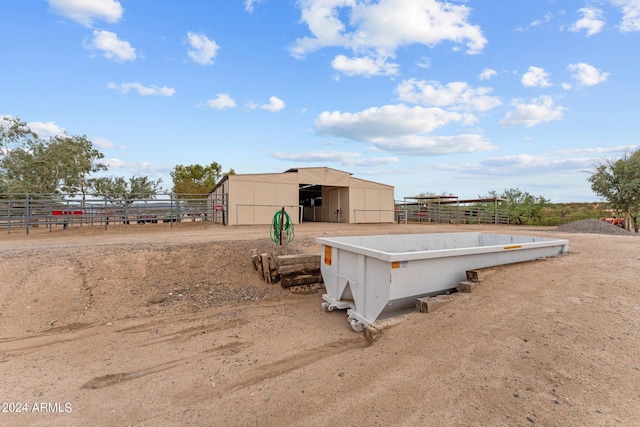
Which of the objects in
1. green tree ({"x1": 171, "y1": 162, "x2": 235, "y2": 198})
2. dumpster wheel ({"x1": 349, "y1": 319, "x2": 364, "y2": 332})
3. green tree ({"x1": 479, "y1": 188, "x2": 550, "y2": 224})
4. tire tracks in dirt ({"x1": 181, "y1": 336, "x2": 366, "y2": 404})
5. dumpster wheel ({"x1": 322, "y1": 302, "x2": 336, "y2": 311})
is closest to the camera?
tire tracks in dirt ({"x1": 181, "y1": 336, "x2": 366, "y2": 404})

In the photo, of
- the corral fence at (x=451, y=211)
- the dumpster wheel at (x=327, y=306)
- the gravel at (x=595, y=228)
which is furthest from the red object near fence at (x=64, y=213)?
the gravel at (x=595, y=228)

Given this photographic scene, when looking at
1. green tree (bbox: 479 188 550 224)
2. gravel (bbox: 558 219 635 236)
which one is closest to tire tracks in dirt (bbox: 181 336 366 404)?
gravel (bbox: 558 219 635 236)

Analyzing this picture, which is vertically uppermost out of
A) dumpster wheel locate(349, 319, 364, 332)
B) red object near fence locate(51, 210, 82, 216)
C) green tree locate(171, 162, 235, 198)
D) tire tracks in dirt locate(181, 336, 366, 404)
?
green tree locate(171, 162, 235, 198)

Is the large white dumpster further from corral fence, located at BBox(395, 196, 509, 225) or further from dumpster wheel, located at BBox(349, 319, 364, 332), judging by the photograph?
corral fence, located at BBox(395, 196, 509, 225)

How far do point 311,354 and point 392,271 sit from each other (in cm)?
140

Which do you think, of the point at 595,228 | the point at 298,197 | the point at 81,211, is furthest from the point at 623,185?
the point at 81,211

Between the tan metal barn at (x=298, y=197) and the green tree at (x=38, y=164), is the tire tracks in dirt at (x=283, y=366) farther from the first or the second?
the green tree at (x=38, y=164)

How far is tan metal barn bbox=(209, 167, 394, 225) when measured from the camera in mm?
17062

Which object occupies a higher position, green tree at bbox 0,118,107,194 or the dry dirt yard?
green tree at bbox 0,118,107,194

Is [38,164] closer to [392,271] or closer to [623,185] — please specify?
[392,271]

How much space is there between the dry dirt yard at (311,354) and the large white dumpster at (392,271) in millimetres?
264

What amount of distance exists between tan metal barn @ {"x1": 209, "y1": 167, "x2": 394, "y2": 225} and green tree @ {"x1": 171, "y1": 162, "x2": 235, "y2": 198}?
784 inches

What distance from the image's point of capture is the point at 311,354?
149 inches

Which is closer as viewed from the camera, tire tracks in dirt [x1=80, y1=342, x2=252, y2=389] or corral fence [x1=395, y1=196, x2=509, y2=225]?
tire tracks in dirt [x1=80, y1=342, x2=252, y2=389]
